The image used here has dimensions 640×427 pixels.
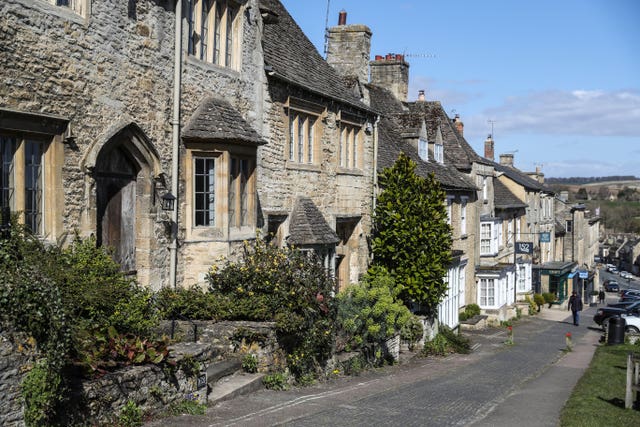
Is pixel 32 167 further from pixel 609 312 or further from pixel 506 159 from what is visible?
pixel 506 159

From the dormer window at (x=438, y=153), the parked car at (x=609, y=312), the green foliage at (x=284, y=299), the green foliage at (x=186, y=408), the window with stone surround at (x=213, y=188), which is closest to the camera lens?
the green foliage at (x=186, y=408)

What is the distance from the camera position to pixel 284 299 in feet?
47.6

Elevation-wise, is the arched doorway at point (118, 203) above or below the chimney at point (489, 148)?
below

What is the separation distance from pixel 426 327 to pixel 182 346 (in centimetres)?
1426

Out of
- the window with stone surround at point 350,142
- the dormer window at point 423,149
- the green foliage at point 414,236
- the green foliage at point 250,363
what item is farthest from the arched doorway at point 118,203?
the dormer window at point 423,149

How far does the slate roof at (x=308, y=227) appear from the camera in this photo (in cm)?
1889

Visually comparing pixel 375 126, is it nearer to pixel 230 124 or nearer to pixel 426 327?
pixel 426 327

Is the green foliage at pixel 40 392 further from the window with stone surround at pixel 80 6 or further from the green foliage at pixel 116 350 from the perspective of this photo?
the window with stone surround at pixel 80 6

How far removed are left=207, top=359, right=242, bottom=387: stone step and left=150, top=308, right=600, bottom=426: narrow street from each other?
0.61m

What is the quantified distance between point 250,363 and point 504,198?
116ft

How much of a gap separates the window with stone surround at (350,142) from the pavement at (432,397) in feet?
21.7

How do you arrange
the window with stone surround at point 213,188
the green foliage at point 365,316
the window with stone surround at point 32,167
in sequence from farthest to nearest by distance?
1. the green foliage at point 365,316
2. the window with stone surround at point 213,188
3. the window with stone surround at point 32,167

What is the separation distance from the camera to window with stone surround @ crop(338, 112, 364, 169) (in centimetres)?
2275

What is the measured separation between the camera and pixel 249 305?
14.0 meters
